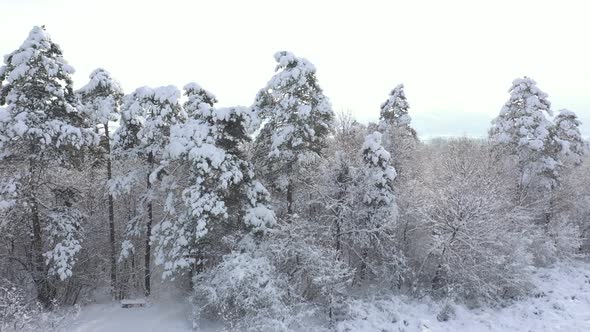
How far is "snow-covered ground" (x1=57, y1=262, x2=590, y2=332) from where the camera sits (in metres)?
16.8

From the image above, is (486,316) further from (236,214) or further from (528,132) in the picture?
(528,132)

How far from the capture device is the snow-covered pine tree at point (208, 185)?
648 inches

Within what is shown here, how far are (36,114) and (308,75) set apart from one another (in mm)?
12054

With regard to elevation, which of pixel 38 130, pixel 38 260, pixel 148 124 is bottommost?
pixel 38 260

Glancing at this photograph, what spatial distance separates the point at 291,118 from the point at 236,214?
5413 millimetres

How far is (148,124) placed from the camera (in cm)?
1808

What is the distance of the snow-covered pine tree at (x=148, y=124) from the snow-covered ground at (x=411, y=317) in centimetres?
313

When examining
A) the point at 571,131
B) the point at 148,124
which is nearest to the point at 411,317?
the point at 148,124

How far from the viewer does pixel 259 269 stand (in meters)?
16.0

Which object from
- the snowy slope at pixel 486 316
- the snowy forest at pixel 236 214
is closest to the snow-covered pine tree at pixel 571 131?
the snowy forest at pixel 236 214

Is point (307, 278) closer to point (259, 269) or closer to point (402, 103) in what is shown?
point (259, 269)

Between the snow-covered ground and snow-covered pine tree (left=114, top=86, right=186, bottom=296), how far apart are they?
10.3 ft

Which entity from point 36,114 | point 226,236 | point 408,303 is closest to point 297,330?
point 226,236

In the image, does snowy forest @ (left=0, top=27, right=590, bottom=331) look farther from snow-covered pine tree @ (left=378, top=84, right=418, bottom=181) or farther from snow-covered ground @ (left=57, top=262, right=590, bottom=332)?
snow-covered pine tree @ (left=378, top=84, right=418, bottom=181)
